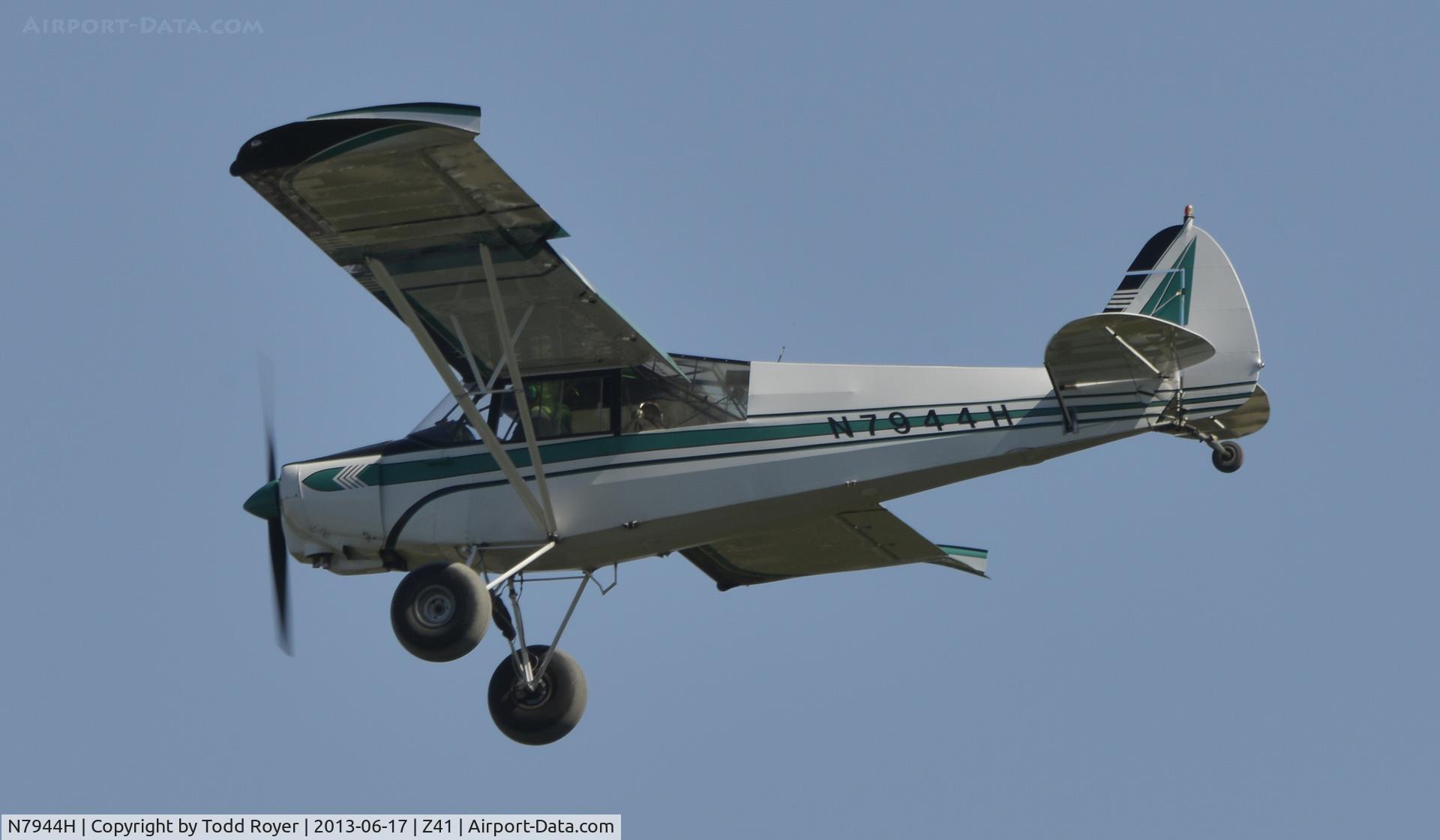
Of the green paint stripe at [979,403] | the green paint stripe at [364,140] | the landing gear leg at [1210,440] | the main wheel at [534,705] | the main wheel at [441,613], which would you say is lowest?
the main wheel at [534,705]

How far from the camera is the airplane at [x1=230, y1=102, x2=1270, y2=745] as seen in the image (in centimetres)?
1226

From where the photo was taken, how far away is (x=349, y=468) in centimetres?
1410

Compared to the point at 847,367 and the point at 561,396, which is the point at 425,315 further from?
the point at 847,367

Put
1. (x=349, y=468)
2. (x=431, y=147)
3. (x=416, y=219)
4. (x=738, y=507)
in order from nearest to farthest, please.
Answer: (x=431, y=147) < (x=416, y=219) < (x=738, y=507) < (x=349, y=468)

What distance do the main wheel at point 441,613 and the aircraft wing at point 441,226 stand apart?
163 cm

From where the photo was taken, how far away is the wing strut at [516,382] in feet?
41.6

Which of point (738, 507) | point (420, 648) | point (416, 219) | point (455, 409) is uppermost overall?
point (416, 219)

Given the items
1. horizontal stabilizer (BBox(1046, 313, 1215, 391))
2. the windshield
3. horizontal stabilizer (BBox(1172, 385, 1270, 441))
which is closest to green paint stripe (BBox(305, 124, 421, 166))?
the windshield

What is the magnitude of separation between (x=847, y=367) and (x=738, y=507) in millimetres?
1208

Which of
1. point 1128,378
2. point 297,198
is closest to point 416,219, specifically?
point 297,198

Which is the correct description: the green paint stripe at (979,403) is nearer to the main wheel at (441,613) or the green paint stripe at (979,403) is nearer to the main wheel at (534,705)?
the main wheel at (441,613)

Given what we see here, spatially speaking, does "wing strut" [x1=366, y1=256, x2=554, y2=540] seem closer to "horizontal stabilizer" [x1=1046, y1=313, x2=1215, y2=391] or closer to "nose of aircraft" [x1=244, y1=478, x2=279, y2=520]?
"nose of aircraft" [x1=244, y1=478, x2=279, y2=520]

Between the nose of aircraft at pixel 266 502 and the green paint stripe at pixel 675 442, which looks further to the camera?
the nose of aircraft at pixel 266 502

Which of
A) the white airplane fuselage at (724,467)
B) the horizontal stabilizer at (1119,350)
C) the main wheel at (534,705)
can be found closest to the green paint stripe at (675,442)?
the white airplane fuselage at (724,467)
